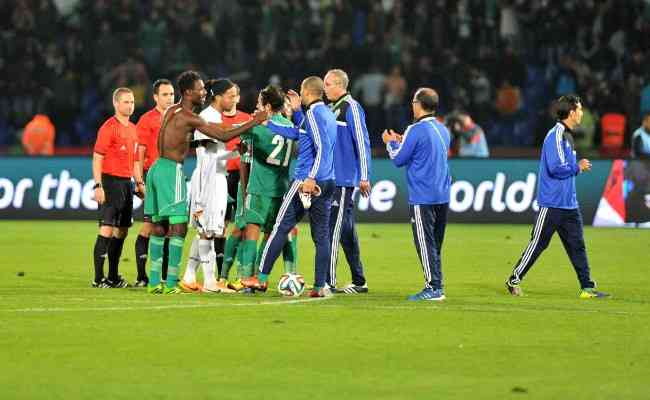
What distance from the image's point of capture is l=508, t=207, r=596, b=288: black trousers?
13961 mm

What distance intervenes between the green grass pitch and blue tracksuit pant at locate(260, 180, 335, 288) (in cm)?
36

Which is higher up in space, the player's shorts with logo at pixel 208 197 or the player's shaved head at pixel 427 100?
the player's shaved head at pixel 427 100

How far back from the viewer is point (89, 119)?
3139 centimetres

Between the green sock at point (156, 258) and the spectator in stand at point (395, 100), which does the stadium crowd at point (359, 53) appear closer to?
the spectator in stand at point (395, 100)

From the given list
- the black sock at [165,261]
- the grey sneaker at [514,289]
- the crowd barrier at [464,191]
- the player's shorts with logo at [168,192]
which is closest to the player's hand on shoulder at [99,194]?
the black sock at [165,261]

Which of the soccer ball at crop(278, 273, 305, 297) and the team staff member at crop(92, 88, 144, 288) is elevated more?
the team staff member at crop(92, 88, 144, 288)

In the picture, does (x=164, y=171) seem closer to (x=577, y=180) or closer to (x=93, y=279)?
(x=93, y=279)

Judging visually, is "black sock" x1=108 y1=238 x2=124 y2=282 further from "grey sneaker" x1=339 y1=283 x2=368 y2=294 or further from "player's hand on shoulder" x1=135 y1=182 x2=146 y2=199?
"grey sneaker" x1=339 y1=283 x2=368 y2=294

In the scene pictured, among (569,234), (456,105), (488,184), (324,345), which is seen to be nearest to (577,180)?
(488,184)

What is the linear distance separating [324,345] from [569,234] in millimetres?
4443

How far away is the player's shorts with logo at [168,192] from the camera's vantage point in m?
13.5

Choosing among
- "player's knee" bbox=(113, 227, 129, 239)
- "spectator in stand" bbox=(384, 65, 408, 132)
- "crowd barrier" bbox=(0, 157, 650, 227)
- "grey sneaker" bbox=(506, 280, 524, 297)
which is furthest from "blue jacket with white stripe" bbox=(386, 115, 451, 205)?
"spectator in stand" bbox=(384, 65, 408, 132)

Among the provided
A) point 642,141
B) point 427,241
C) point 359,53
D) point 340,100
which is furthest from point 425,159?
point 359,53

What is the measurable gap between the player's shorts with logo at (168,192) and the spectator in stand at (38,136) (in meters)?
14.8
